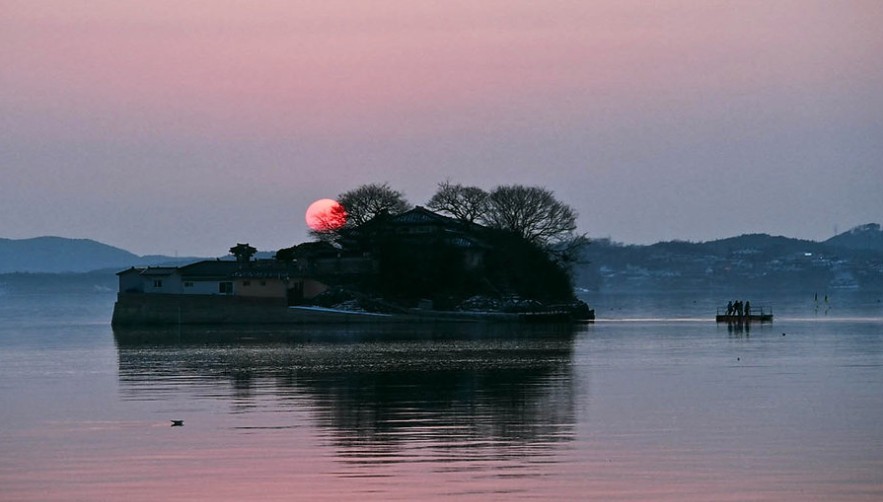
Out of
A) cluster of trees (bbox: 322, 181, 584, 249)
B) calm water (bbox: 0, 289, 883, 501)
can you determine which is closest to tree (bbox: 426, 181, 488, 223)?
cluster of trees (bbox: 322, 181, 584, 249)

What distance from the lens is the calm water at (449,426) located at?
2523 cm

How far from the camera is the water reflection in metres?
32.0

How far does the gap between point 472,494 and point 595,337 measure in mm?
64486

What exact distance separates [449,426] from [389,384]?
46.3 feet

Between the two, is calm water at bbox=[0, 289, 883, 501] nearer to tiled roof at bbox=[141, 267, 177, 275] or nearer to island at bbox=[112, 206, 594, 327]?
island at bbox=[112, 206, 594, 327]

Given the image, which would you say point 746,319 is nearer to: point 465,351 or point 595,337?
point 595,337

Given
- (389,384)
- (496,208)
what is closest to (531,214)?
(496,208)

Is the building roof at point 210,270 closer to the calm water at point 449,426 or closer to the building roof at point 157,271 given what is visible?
the building roof at point 157,271

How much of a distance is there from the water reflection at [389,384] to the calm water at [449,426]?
0.52 feet

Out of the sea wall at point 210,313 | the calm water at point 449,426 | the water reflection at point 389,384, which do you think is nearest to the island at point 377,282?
the sea wall at point 210,313

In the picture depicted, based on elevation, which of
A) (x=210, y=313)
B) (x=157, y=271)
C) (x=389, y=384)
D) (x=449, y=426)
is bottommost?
(x=449, y=426)

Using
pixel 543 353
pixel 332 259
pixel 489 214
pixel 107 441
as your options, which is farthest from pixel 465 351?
pixel 489 214

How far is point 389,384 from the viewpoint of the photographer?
47.9 m

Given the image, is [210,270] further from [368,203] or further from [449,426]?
[449,426]
